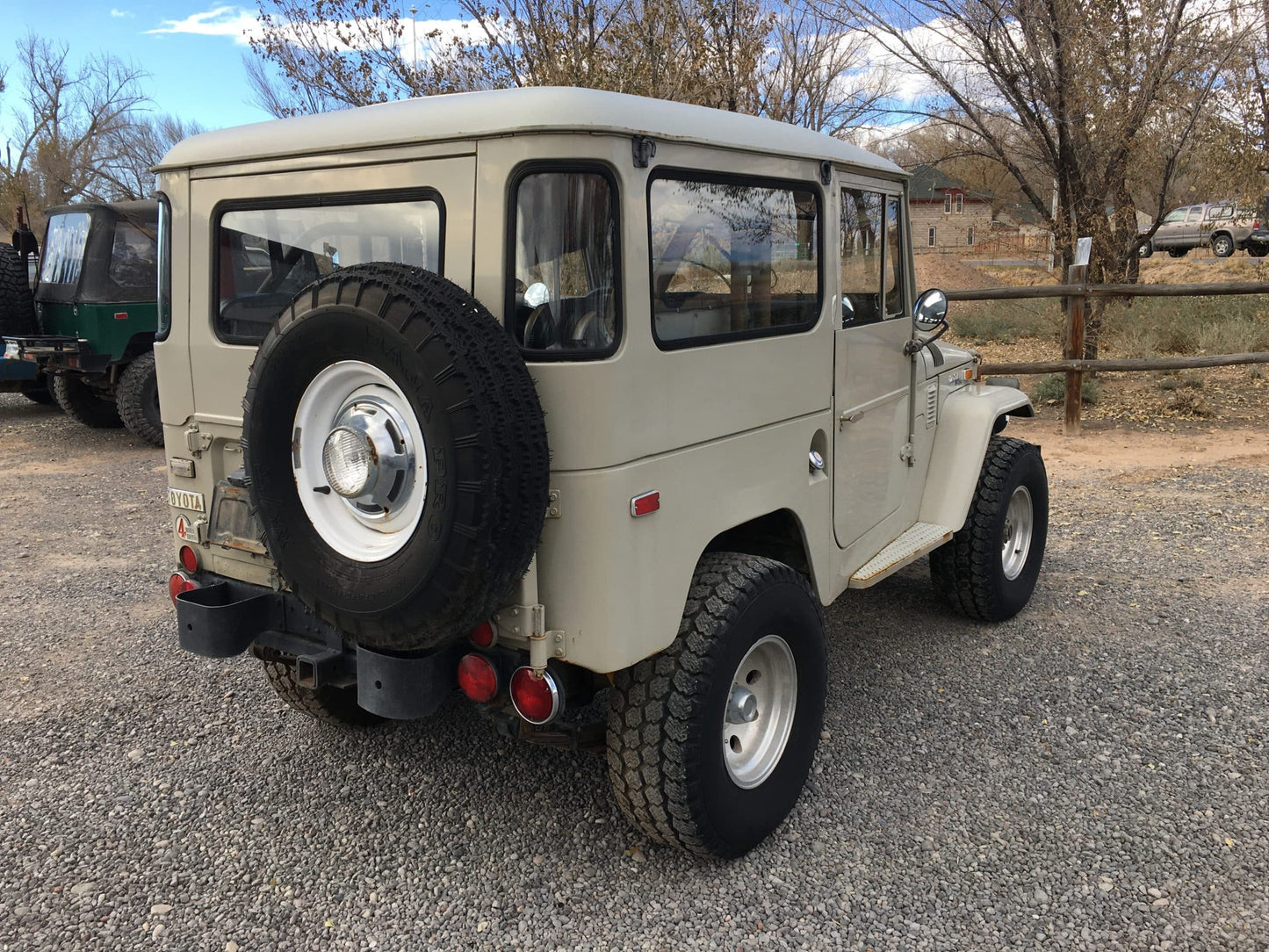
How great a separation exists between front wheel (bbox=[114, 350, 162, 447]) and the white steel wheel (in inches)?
309

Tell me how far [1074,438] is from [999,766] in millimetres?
6161

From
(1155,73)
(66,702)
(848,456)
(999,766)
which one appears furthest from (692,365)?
(1155,73)

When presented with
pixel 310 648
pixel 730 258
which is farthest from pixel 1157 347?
pixel 310 648

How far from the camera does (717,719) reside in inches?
110

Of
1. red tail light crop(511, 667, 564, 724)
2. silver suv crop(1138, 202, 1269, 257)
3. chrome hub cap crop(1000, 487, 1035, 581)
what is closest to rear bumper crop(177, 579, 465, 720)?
red tail light crop(511, 667, 564, 724)

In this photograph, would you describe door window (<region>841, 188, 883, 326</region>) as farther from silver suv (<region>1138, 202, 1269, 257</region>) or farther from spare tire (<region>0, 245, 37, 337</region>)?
Result: silver suv (<region>1138, 202, 1269, 257</region>)

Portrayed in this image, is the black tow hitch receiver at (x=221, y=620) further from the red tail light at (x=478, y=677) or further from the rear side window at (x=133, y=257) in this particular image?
the rear side window at (x=133, y=257)

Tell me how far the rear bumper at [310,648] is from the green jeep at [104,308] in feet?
23.9

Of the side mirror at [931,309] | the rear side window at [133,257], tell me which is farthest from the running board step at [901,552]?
the rear side window at [133,257]

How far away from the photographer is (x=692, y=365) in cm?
274

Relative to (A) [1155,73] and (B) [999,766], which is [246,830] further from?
(A) [1155,73]

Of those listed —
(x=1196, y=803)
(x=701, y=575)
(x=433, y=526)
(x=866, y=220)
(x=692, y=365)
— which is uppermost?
(x=866, y=220)

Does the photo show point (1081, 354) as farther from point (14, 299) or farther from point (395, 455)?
point (14, 299)

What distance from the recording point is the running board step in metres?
3.71
